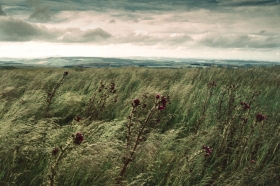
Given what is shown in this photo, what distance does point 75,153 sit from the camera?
8.84 feet

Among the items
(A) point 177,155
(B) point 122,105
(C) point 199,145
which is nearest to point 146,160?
(A) point 177,155

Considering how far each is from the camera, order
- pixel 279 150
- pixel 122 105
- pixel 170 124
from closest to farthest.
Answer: pixel 279 150 < pixel 170 124 < pixel 122 105

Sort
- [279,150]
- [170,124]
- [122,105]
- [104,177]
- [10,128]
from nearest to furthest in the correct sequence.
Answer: [104,177], [10,128], [279,150], [170,124], [122,105]

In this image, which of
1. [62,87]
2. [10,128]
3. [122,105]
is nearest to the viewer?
[10,128]

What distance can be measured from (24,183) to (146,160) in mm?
1326

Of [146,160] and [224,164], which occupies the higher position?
[146,160]

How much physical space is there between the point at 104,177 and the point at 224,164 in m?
1.71

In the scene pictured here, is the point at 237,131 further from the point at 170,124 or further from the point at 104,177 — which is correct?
the point at 104,177

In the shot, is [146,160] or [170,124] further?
[170,124]

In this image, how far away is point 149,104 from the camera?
5742mm

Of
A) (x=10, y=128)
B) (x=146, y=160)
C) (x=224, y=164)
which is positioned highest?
(x=10, y=128)

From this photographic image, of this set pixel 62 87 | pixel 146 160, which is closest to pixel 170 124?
pixel 146 160

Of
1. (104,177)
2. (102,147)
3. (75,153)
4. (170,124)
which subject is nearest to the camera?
(104,177)

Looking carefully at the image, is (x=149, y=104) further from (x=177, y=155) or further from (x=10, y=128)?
(x=10, y=128)
